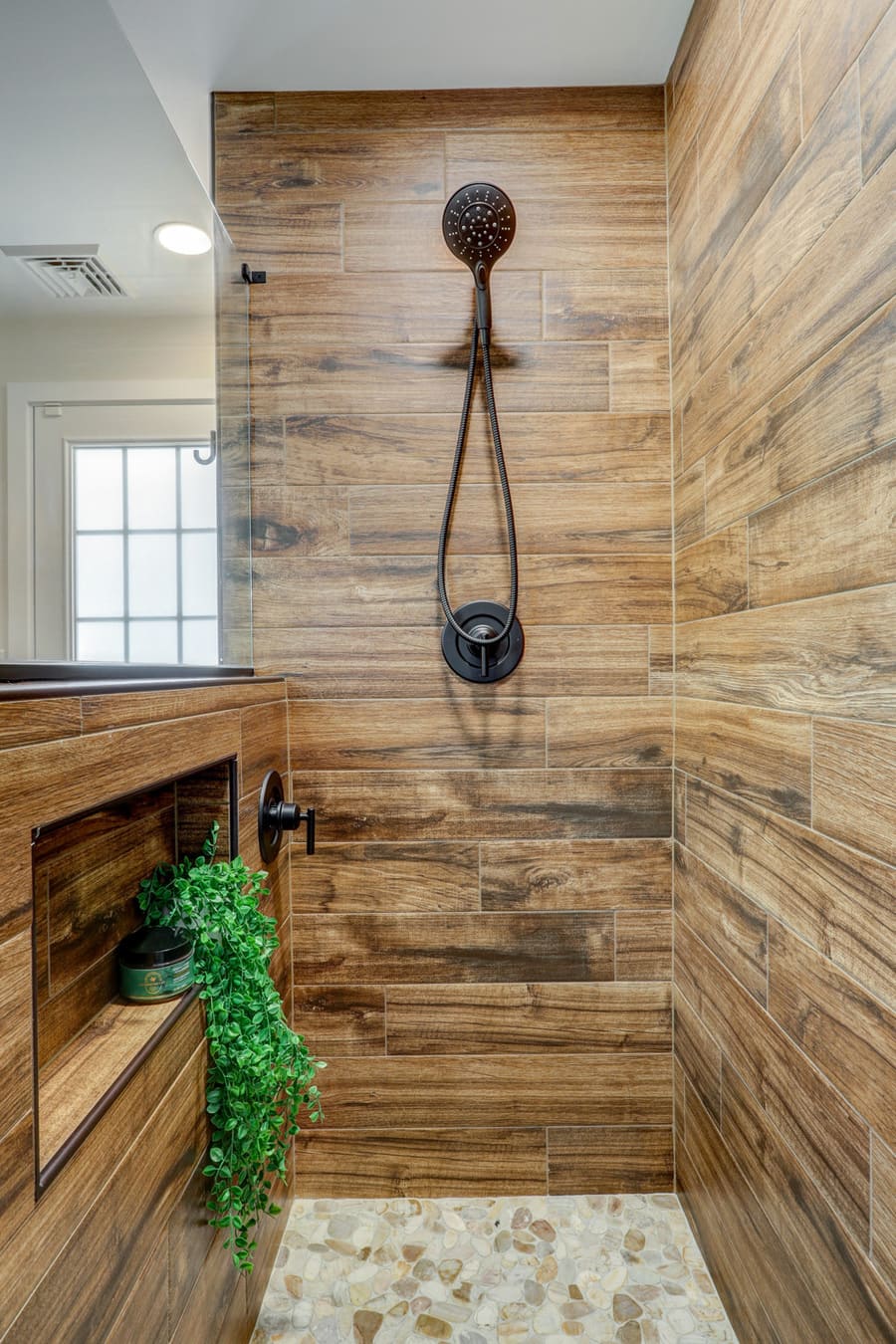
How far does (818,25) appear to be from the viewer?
89 cm

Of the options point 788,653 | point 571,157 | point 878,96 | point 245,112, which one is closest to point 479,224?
point 571,157

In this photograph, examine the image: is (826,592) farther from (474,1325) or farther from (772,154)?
(474,1325)

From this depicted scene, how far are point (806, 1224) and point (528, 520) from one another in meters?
1.21

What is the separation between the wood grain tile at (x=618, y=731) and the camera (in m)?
1.54

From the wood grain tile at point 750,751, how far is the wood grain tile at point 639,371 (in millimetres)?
633

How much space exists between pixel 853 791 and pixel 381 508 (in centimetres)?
104

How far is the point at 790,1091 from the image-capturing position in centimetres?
99

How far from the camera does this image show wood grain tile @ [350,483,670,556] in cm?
154

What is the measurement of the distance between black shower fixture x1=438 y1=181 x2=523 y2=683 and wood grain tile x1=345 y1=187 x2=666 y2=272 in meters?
0.12

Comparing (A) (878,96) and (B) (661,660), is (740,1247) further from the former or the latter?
(A) (878,96)

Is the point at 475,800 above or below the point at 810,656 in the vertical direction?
below

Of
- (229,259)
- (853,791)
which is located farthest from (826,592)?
(229,259)

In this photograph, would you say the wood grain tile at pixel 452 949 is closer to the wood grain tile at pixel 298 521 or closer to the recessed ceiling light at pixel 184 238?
the wood grain tile at pixel 298 521

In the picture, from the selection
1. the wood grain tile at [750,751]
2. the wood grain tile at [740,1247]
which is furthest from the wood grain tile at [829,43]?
the wood grain tile at [740,1247]
